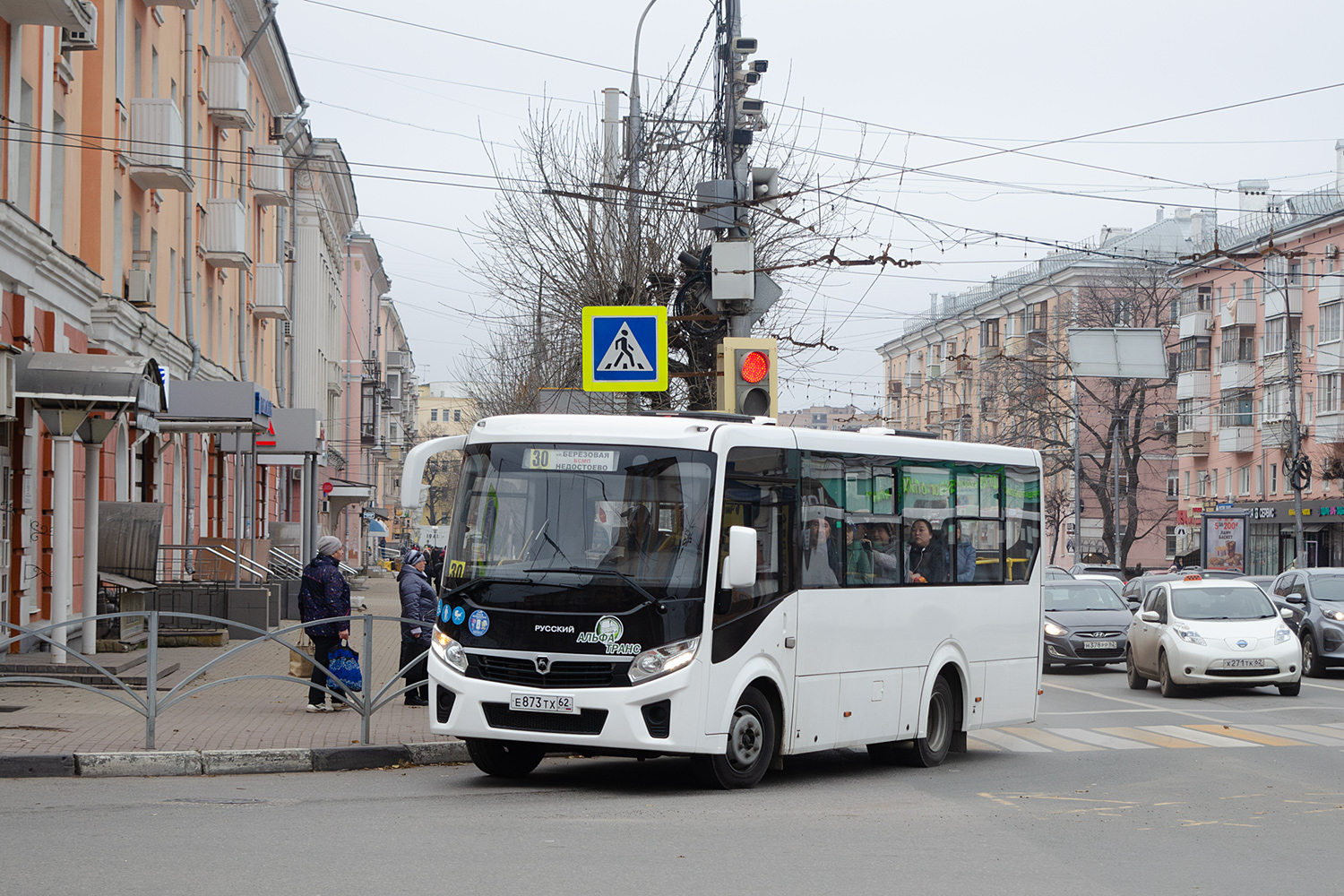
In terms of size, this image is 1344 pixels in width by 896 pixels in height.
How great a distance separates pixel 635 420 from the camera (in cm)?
1120

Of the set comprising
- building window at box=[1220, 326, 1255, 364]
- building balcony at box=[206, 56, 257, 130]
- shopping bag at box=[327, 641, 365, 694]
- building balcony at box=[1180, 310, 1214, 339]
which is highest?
building balcony at box=[206, 56, 257, 130]

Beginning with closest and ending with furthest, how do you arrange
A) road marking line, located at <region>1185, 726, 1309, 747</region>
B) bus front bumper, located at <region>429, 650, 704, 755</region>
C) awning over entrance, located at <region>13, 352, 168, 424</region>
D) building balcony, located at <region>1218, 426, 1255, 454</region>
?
bus front bumper, located at <region>429, 650, 704, 755</region>, road marking line, located at <region>1185, 726, 1309, 747</region>, awning over entrance, located at <region>13, 352, 168, 424</region>, building balcony, located at <region>1218, 426, 1255, 454</region>

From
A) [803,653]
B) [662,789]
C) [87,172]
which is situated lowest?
[662,789]

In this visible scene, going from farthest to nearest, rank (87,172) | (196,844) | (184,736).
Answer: (87,172)
(184,736)
(196,844)

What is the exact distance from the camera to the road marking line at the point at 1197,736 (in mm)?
14930

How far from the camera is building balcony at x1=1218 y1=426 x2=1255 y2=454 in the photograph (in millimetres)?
65250

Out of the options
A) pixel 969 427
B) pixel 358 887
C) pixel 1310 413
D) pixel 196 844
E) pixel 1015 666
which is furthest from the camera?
pixel 969 427

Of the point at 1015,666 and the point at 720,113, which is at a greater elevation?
the point at 720,113

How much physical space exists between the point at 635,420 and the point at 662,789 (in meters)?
2.53

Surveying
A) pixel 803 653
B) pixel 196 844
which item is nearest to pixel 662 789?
pixel 803 653

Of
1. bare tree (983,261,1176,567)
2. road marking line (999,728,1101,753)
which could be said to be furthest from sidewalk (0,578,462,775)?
bare tree (983,261,1176,567)

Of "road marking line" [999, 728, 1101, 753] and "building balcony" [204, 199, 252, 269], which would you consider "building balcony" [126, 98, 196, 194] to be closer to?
"building balcony" [204, 199, 252, 269]

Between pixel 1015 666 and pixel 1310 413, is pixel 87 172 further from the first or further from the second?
pixel 1310 413

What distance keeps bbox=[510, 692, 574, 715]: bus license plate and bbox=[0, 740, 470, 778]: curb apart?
2.23 metres
